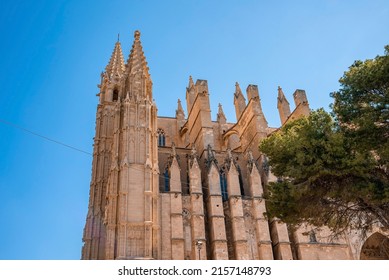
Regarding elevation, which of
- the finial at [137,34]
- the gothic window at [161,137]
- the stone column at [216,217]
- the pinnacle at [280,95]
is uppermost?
the finial at [137,34]

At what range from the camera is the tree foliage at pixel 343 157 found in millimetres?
10883

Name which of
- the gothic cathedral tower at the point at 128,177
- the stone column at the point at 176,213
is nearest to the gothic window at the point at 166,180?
the stone column at the point at 176,213

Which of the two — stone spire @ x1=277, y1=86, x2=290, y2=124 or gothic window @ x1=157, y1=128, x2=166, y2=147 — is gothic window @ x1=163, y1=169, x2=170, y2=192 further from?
stone spire @ x1=277, y1=86, x2=290, y2=124

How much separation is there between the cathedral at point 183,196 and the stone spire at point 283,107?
225 cm

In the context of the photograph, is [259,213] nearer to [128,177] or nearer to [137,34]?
[128,177]

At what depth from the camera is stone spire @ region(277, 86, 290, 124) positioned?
31.0 metres

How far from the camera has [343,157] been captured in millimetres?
11453

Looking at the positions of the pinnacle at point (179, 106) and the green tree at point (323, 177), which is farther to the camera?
the pinnacle at point (179, 106)

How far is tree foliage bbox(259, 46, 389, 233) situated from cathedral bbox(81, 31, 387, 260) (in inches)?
279

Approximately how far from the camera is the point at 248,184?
2495 centimetres

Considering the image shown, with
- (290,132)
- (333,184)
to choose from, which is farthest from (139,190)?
(333,184)

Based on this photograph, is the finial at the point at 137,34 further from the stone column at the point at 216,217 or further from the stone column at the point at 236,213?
the stone column at the point at 236,213
